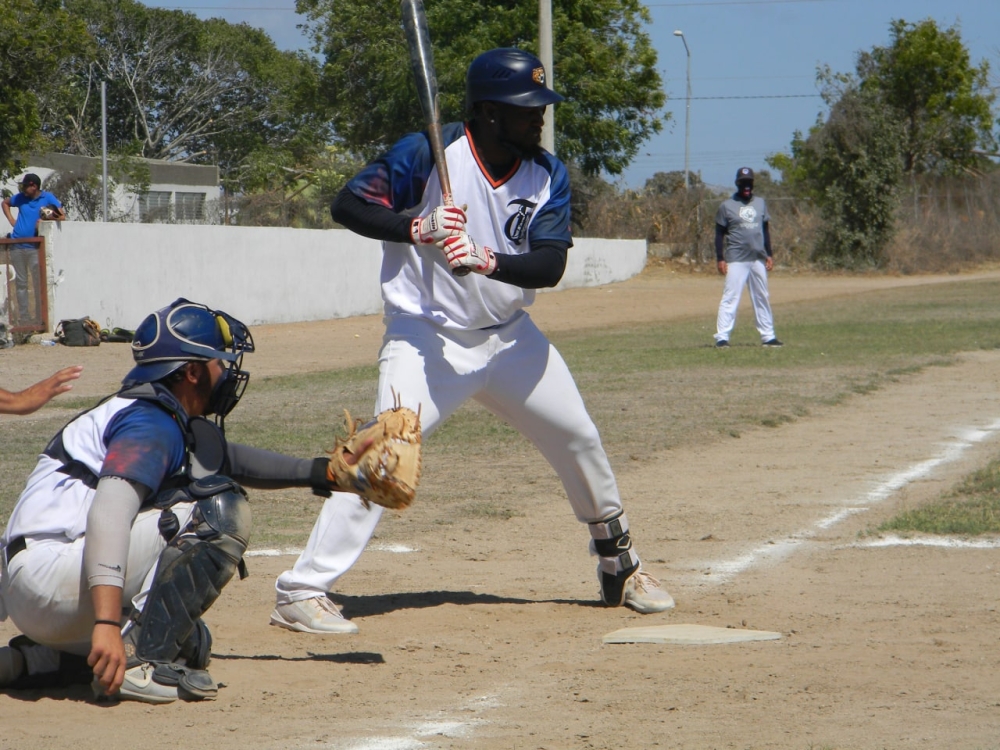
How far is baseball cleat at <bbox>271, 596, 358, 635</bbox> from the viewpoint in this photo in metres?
4.68

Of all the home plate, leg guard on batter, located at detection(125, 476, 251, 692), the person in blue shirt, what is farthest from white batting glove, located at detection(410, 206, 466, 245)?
the person in blue shirt

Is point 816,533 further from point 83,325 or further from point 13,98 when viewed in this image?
point 13,98

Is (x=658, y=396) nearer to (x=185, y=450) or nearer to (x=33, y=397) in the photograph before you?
(x=185, y=450)

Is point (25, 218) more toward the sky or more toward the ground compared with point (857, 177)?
more toward the ground

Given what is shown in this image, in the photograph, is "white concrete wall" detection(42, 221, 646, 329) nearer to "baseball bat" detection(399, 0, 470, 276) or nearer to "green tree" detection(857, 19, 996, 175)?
"baseball bat" detection(399, 0, 470, 276)

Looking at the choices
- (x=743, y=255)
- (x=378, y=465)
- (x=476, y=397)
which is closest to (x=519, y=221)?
(x=476, y=397)

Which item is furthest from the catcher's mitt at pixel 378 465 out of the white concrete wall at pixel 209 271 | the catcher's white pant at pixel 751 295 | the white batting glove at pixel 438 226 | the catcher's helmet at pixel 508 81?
the white concrete wall at pixel 209 271

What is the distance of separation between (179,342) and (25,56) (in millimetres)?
18922

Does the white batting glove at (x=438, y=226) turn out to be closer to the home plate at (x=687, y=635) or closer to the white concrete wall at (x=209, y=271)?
the home plate at (x=687, y=635)

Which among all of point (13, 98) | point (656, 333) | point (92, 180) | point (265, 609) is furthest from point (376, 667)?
point (92, 180)

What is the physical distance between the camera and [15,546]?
3807mm

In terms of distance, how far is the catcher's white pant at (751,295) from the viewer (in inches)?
626

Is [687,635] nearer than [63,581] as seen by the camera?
No

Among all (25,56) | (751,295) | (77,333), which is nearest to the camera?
(751,295)
